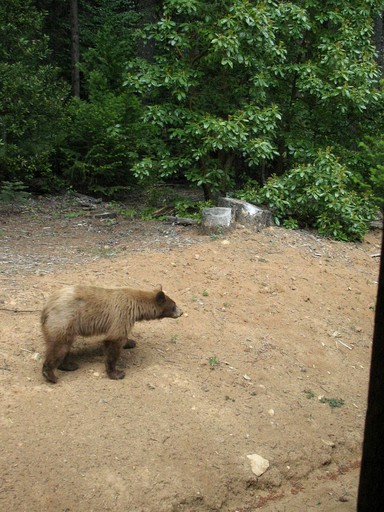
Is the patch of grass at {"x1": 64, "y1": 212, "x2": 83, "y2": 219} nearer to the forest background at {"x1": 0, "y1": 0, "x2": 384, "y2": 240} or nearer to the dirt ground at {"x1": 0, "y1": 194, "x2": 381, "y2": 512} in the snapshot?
the forest background at {"x1": 0, "y1": 0, "x2": 384, "y2": 240}

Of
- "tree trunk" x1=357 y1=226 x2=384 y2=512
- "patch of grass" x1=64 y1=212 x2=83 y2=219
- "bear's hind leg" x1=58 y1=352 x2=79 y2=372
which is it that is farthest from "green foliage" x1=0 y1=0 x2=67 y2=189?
"tree trunk" x1=357 y1=226 x2=384 y2=512

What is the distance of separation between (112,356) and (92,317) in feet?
1.47

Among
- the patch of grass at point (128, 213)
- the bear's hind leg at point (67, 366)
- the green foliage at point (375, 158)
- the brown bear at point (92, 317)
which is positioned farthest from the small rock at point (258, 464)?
the patch of grass at point (128, 213)

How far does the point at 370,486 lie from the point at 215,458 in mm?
2943

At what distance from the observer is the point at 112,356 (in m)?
6.38

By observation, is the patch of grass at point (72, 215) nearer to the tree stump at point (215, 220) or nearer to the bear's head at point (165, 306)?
the tree stump at point (215, 220)

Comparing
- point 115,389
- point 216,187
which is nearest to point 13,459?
point 115,389

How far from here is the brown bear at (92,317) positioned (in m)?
6.17

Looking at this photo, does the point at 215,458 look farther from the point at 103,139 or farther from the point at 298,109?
the point at 103,139

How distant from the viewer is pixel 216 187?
12109 millimetres

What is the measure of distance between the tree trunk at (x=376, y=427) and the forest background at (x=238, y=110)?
7.91 meters

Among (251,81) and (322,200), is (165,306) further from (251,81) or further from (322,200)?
(251,81)

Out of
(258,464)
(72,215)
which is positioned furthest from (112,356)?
(72,215)

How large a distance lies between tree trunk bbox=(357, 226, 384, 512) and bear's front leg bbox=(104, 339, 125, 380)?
363cm
